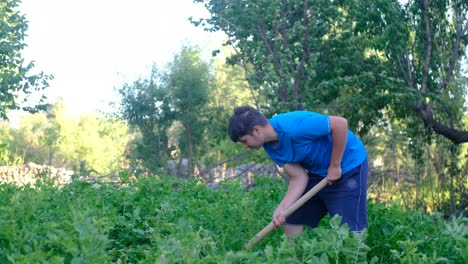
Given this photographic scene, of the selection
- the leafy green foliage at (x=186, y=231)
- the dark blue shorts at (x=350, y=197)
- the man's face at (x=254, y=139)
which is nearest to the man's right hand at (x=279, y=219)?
the leafy green foliage at (x=186, y=231)

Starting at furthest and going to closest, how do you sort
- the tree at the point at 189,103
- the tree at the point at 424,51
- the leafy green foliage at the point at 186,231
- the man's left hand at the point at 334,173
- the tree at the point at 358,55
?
the tree at the point at 189,103
the tree at the point at 358,55
the tree at the point at 424,51
the man's left hand at the point at 334,173
the leafy green foliage at the point at 186,231

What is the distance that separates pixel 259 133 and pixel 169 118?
10.5 m

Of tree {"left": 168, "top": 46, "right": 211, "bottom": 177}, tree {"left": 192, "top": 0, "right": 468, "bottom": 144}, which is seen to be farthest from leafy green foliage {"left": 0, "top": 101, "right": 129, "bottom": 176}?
tree {"left": 192, "top": 0, "right": 468, "bottom": 144}

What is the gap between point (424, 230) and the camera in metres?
6.00

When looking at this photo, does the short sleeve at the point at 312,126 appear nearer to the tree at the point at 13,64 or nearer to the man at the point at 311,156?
the man at the point at 311,156

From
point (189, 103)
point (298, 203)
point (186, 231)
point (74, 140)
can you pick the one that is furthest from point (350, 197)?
point (74, 140)

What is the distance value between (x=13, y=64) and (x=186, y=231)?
32.4 feet

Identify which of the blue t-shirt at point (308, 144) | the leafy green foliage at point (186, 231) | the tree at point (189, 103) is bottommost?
the leafy green foliage at point (186, 231)

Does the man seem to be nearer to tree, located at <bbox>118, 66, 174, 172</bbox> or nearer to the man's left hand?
the man's left hand

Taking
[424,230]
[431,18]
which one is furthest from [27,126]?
[424,230]

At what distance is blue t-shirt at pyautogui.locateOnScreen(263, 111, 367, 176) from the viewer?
4941mm

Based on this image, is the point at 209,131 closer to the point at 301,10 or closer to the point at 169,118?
the point at 169,118

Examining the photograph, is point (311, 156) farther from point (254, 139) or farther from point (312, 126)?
point (254, 139)

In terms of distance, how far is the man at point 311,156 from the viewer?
4.89 meters
